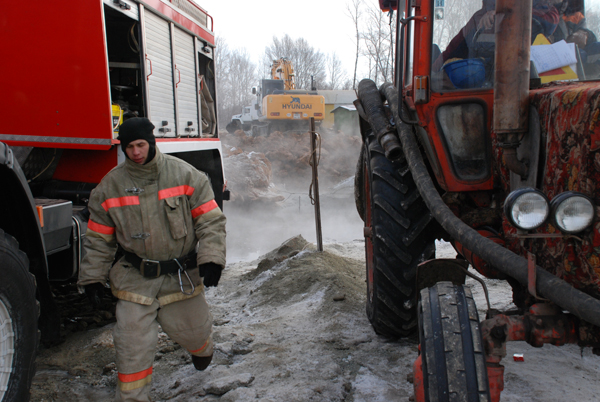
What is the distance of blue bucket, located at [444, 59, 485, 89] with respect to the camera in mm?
2695

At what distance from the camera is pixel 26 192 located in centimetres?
258

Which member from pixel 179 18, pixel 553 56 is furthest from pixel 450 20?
pixel 179 18

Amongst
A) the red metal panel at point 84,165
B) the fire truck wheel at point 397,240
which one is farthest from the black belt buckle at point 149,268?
the red metal panel at point 84,165

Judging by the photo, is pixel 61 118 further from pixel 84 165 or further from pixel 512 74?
pixel 512 74

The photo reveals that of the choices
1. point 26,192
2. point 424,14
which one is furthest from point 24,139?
point 424,14

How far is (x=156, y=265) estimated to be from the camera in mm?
2791

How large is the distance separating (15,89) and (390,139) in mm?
2887

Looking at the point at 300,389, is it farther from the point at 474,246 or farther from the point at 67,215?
the point at 67,215

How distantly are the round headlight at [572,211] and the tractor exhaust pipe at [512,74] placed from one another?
0.59 metres

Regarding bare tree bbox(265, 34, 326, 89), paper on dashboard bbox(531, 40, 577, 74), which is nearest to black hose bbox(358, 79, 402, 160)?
paper on dashboard bbox(531, 40, 577, 74)

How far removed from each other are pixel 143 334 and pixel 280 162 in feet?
56.8

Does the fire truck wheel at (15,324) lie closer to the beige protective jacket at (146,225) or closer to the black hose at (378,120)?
the beige protective jacket at (146,225)

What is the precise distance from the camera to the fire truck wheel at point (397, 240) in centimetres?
311

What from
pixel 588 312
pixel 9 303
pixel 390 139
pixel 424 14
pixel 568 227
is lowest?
pixel 9 303
